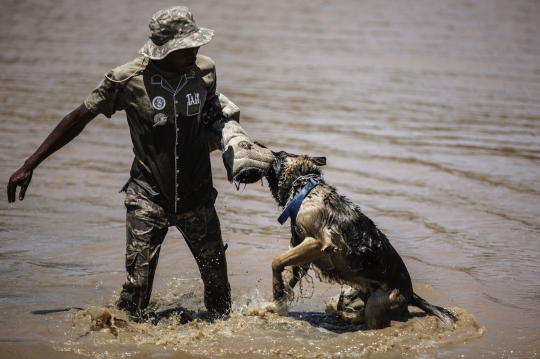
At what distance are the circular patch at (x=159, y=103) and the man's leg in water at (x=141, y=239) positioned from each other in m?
0.63

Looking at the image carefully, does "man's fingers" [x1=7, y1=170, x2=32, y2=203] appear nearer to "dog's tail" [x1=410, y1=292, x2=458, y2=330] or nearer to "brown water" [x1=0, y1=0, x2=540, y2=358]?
"brown water" [x1=0, y1=0, x2=540, y2=358]

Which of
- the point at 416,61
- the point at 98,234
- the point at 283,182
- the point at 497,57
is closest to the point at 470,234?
the point at 283,182

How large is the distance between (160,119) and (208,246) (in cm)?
106

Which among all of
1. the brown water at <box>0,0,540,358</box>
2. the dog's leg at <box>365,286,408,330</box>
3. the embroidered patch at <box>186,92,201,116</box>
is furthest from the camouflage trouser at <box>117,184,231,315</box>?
the dog's leg at <box>365,286,408,330</box>

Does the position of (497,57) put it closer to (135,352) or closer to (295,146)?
(295,146)

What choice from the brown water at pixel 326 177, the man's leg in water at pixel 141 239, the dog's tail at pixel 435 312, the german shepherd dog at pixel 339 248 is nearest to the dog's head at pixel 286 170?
the german shepherd dog at pixel 339 248

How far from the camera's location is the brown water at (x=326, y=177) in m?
5.64

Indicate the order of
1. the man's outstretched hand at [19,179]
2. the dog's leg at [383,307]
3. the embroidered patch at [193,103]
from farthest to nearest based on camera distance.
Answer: the dog's leg at [383,307]
the embroidered patch at [193,103]
the man's outstretched hand at [19,179]

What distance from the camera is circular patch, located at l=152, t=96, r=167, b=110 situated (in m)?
5.05

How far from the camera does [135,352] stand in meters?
5.22

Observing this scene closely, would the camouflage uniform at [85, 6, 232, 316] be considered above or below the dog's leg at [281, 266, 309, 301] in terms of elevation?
above

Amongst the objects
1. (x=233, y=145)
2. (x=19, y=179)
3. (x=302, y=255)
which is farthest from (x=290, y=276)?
(x=19, y=179)

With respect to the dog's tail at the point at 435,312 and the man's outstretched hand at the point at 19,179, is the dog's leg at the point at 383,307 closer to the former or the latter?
the dog's tail at the point at 435,312

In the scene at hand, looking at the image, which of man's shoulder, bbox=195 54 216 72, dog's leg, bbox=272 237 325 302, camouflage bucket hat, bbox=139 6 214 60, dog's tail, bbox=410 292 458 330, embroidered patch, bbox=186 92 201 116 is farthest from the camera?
dog's tail, bbox=410 292 458 330
